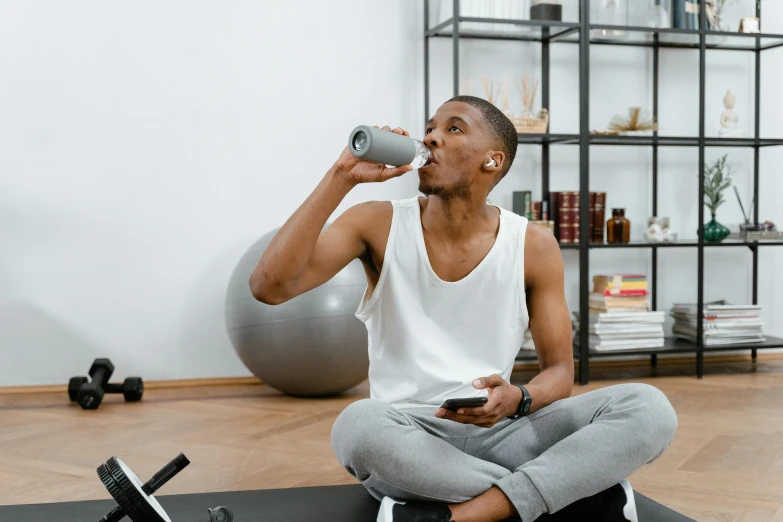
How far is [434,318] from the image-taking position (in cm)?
181

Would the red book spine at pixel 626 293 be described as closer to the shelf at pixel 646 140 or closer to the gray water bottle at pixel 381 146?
the shelf at pixel 646 140

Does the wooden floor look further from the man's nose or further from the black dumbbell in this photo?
the man's nose

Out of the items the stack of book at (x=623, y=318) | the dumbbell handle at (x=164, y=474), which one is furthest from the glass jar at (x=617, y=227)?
the dumbbell handle at (x=164, y=474)

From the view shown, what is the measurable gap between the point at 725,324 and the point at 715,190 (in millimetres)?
577

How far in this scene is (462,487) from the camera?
1619 millimetres

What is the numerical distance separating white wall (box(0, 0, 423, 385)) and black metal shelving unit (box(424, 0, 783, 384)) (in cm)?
41

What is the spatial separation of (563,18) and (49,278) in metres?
2.35

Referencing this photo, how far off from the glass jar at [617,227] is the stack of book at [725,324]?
1.48 ft

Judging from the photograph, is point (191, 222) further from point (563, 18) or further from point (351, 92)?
point (563, 18)

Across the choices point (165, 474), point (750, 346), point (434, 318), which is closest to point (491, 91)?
point (750, 346)

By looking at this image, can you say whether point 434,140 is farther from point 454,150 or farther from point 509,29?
point 509,29

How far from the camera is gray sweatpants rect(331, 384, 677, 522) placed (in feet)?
5.24

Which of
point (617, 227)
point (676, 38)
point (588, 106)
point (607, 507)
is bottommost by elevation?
point (607, 507)

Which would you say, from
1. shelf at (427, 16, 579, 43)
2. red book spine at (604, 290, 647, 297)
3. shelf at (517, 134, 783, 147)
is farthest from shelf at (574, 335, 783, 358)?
shelf at (427, 16, 579, 43)
